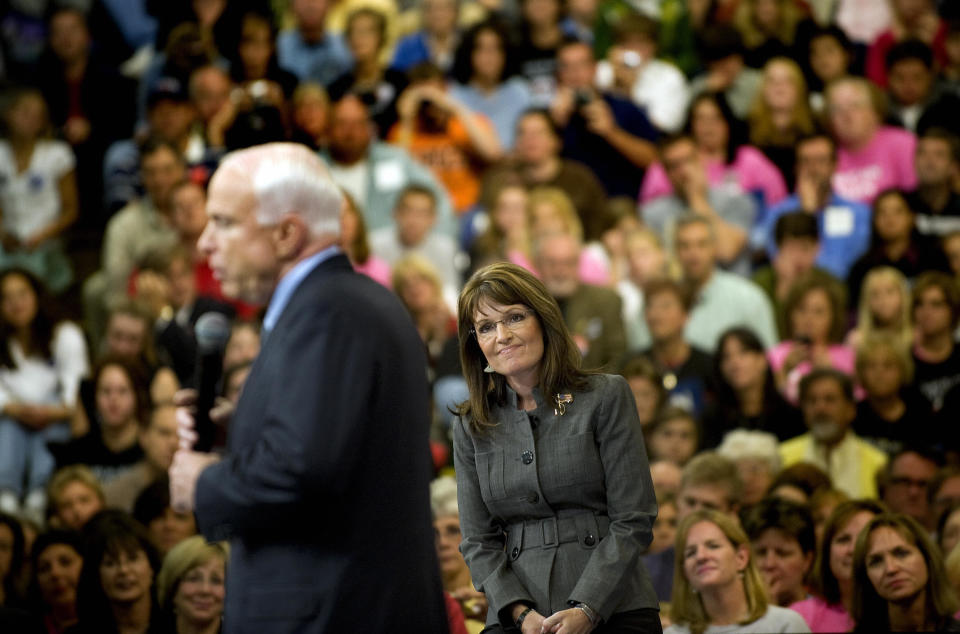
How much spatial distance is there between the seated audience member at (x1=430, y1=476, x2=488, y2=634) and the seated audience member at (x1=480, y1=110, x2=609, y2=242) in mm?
3465

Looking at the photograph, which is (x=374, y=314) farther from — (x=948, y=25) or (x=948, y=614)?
(x=948, y=25)

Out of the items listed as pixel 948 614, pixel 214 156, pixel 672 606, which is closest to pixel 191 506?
pixel 672 606

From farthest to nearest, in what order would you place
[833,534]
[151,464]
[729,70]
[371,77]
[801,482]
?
1. [729,70]
2. [371,77]
3. [151,464]
4. [801,482]
5. [833,534]

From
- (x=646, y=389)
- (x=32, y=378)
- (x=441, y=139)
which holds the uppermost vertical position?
(x=441, y=139)

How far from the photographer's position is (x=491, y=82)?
9.28 m

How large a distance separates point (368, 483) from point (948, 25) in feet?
26.8

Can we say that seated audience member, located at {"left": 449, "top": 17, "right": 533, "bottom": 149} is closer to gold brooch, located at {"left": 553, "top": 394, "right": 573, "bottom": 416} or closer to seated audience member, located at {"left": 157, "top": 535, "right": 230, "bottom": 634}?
seated audience member, located at {"left": 157, "top": 535, "right": 230, "bottom": 634}

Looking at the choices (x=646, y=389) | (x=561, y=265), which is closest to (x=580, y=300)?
(x=561, y=265)

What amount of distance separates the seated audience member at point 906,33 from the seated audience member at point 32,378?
545cm

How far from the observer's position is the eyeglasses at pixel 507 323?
3154 millimetres

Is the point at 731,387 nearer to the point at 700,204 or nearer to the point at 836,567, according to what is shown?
the point at 700,204

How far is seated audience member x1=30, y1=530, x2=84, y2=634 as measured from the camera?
5.29m

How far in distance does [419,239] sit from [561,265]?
1.08 meters

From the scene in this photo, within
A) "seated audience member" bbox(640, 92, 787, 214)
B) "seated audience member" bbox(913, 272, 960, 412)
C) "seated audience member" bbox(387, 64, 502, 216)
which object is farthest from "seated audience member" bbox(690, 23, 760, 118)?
"seated audience member" bbox(913, 272, 960, 412)
